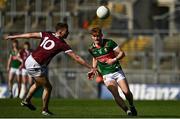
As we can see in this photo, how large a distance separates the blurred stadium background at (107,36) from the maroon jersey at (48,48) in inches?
664

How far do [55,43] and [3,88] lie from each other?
18254mm

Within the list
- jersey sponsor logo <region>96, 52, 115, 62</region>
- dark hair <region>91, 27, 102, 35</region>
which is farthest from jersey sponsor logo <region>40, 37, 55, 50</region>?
jersey sponsor logo <region>96, 52, 115, 62</region>

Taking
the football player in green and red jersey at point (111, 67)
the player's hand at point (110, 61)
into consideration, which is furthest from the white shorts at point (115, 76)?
the player's hand at point (110, 61)

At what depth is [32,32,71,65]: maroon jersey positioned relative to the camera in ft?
61.2

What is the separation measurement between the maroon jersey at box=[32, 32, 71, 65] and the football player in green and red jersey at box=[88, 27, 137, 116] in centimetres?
92

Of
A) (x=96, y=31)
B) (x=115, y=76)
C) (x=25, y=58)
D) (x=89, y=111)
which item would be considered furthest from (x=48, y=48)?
(x=25, y=58)

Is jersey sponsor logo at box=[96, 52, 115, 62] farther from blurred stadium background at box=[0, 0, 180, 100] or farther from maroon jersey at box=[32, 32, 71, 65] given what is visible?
blurred stadium background at box=[0, 0, 180, 100]

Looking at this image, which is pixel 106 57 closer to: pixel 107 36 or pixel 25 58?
pixel 25 58

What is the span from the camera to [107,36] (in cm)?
4072

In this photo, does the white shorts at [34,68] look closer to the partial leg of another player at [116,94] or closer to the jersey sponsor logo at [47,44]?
the jersey sponsor logo at [47,44]

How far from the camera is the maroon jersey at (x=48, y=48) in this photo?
18656mm

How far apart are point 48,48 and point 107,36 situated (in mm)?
22093

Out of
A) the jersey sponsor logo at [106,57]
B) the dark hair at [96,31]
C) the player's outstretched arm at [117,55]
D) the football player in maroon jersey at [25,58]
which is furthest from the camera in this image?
the football player in maroon jersey at [25,58]

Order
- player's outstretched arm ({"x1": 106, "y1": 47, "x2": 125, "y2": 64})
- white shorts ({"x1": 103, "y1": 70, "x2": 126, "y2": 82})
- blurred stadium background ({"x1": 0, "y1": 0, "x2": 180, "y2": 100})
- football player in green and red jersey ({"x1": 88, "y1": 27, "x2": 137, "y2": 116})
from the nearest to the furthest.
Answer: player's outstretched arm ({"x1": 106, "y1": 47, "x2": 125, "y2": 64})
football player in green and red jersey ({"x1": 88, "y1": 27, "x2": 137, "y2": 116})
white shorts ({"x1": 103, "y1": 70, "x2": 126, "y2": 82})
blurred stadium background ({"x1": 0, "y1": 0, "x2": 180, "y2": 100})
